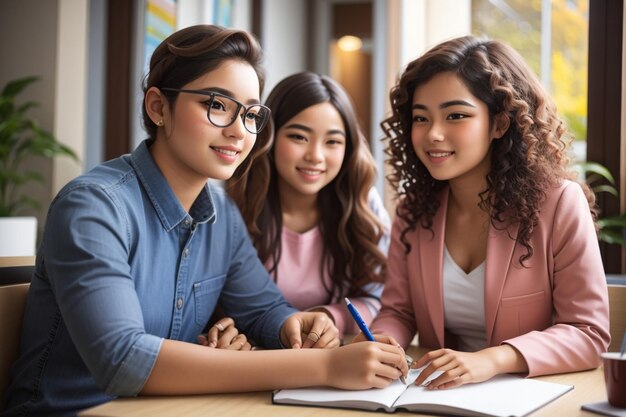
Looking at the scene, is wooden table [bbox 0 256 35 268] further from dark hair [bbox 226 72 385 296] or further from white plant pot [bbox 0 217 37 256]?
white plant pot [bbox 0 217 37 256]

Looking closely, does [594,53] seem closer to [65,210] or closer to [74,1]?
[65,210]

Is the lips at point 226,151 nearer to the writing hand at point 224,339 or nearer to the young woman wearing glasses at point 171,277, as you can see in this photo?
the young woman wearing glasses at point 171,277

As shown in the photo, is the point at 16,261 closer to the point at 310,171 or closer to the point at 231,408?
the point at 231,408

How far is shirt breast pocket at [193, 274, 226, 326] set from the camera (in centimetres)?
151

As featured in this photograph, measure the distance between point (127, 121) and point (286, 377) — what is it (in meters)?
3.10

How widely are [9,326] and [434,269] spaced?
0.97 metres

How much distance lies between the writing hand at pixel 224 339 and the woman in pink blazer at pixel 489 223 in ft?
1.28

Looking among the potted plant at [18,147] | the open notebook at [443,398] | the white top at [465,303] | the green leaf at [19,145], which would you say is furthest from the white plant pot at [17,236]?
the open notebook at [443,398]

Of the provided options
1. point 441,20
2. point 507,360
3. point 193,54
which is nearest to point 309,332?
point 507,360

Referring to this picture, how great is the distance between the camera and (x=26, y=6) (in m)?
3.52

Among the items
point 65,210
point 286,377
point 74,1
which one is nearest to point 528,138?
point 286,377

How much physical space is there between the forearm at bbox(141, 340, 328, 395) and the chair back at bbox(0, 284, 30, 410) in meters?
0.39

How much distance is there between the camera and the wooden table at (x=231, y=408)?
1016 mm

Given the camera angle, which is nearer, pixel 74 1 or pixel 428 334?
pixel 428 334
